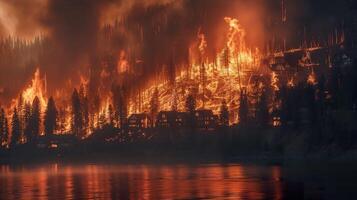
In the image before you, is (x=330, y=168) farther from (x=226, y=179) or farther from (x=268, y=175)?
(x=226, y=179)

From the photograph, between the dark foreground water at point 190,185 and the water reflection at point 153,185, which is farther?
the water reflection at point 153,185

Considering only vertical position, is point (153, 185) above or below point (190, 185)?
above

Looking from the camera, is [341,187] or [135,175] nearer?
[341,187]

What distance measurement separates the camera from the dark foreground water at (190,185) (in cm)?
13425

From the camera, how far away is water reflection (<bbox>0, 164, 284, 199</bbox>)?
452ft

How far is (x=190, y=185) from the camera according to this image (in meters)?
157

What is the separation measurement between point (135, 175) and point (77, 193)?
44401 millimetres

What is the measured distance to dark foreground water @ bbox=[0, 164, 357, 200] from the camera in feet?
440

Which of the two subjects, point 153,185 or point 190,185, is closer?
point 190,185

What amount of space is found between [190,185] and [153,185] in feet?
23.3

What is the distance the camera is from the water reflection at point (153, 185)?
138 metres

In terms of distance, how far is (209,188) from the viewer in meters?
A: 148

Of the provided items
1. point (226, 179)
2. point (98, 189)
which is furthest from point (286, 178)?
point (98, 189)

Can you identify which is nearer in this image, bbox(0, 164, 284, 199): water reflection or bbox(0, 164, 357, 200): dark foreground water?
bbox(0, 164, 357, 200): dark foreground water
